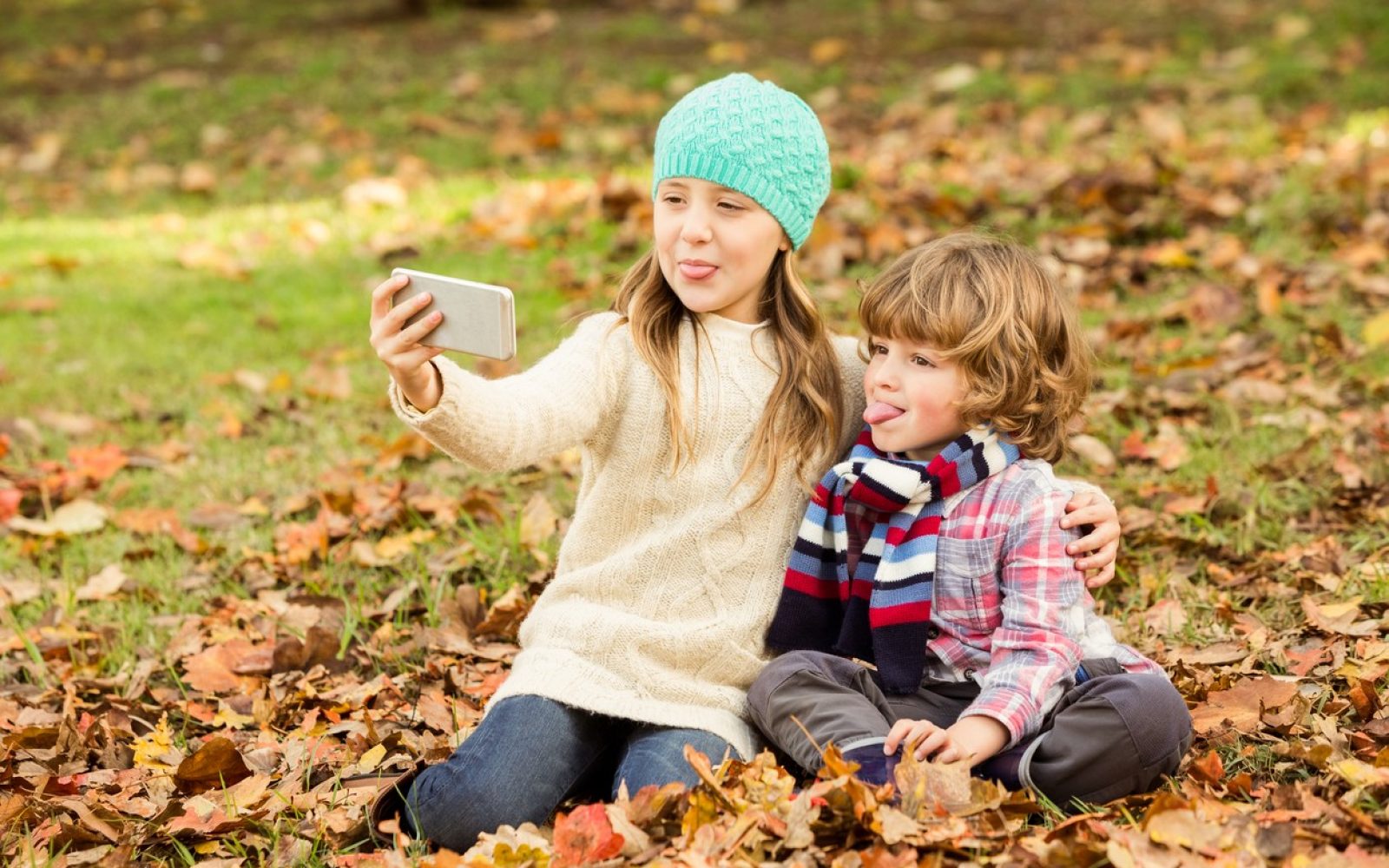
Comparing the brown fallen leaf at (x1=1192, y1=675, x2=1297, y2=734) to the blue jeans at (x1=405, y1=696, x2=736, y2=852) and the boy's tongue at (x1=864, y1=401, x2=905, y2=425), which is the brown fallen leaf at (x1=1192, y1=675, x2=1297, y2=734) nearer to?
the boy's tongue at (x1=864, y1=401, x2=905, y2=425)

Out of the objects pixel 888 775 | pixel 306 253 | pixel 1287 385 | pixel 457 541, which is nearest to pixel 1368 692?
pixel 888 775

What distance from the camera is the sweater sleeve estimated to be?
239cm

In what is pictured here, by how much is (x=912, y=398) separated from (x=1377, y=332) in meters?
2.61

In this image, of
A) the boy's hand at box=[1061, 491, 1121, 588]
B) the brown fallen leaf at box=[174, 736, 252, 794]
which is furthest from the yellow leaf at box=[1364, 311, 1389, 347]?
the brown fallen leaf at box=[174, 736, 252, 794]

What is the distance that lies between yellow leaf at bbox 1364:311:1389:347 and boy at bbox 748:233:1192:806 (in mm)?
2239

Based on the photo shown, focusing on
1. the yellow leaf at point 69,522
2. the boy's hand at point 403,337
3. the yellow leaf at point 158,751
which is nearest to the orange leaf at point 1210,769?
the boy's hand at point 403,337

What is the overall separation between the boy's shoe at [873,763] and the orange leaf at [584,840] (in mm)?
446

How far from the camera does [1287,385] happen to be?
4.34 meters

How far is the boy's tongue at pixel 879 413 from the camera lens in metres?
2.64

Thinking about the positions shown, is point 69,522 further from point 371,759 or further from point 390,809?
point 390,809

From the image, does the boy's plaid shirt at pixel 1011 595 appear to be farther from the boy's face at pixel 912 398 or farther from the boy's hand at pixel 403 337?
the boy's hand at pixel 403 337

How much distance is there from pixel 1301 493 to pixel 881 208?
2.87 meters

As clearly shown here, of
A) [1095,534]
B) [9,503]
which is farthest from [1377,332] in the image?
[9,503]

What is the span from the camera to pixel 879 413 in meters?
2.65
